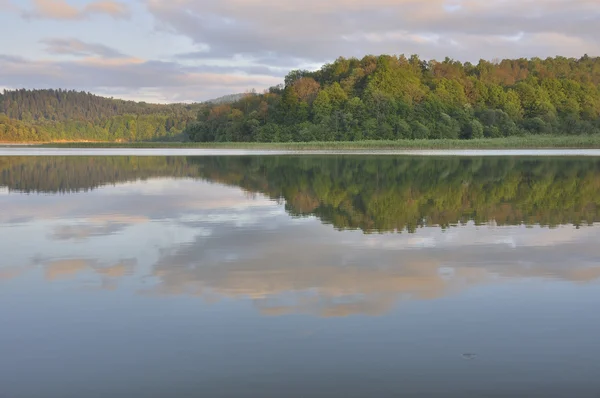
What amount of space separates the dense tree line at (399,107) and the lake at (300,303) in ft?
266

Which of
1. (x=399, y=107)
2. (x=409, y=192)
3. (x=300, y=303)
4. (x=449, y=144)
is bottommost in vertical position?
(x=300, y=303)

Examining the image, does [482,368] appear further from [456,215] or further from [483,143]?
[483,143]

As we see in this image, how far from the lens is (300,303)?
25.2 feet

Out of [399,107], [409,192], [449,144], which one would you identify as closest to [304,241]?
[409,192]

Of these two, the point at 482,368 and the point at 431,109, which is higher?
the point at 431,109

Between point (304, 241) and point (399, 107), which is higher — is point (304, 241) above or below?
below

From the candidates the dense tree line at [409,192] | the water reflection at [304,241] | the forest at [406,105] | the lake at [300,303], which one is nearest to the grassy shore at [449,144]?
the forest at [406,105]

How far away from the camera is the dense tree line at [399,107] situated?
99.1 m

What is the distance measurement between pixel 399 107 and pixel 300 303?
98.2 meters

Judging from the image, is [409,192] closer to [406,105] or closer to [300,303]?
[300,303]

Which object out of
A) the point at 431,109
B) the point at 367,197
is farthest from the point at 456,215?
the point at 431,109

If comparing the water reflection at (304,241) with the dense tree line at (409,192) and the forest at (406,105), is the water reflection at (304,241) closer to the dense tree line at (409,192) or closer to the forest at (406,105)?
the dense tree line at (409,192)

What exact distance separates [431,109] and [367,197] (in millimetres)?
87851

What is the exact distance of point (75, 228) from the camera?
1375 cm
